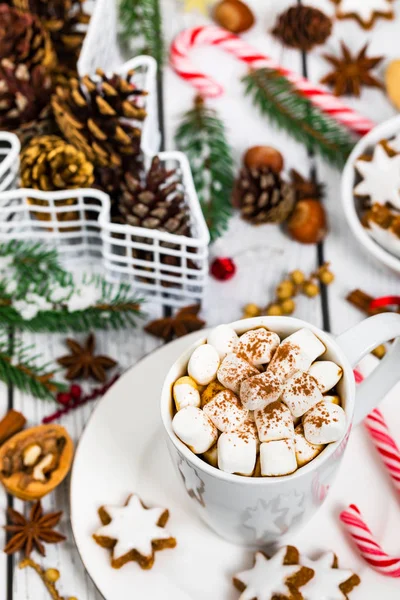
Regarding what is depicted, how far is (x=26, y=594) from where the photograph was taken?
1158mm

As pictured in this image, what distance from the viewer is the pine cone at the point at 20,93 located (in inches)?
53.1

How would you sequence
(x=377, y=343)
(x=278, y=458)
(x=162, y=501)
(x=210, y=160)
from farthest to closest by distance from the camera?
(x=210, y=160) → (x=162, y=501) → (x=377, y=343) → (x=278, y=458)

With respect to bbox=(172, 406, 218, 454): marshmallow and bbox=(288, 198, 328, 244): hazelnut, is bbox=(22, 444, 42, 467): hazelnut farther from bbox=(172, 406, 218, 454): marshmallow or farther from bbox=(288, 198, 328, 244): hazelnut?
bbox=(288, 198, 328, 244): hazelnut

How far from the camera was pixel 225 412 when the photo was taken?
908 millimetres

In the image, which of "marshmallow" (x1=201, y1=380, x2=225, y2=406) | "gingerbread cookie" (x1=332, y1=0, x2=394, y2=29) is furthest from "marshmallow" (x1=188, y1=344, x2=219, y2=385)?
"gingerbread cookie" (x1=332, y1=0, x2=394, y2=29)

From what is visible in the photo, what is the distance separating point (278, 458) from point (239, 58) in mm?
1036

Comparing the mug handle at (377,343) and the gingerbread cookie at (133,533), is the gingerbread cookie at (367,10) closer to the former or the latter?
the mug handle at (377,343)

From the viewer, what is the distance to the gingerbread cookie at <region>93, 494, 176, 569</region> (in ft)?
3.46

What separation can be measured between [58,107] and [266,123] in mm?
479

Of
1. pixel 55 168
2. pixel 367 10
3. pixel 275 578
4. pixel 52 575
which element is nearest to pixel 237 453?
pixel 275 578

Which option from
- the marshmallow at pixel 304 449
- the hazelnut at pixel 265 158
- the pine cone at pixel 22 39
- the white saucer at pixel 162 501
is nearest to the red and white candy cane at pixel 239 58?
the hazelnut at pixel 265 158

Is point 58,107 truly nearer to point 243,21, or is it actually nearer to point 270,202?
point 270,202

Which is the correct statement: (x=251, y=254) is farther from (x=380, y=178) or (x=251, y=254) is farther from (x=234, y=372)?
(x=234, y=372)

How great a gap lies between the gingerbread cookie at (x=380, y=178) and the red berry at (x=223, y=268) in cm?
26
